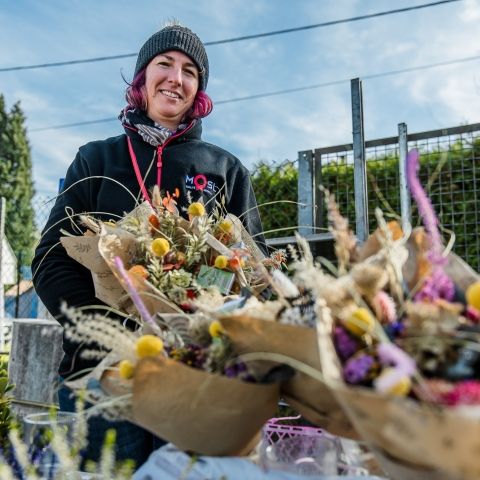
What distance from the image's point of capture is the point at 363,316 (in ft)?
2.34

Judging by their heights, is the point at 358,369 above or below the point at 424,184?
below

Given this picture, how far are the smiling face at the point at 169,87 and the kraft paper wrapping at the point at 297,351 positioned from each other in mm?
1228

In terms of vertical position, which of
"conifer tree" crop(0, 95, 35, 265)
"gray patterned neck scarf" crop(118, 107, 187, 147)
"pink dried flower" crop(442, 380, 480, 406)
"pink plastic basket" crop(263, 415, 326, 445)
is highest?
Result: "conifer tree" crop(0, 95, 35, 265)


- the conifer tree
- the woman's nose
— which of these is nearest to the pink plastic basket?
the woman's nose

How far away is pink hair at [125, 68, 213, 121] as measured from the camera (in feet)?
6.40

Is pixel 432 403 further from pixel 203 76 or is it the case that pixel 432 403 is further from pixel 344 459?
pixel 203 76

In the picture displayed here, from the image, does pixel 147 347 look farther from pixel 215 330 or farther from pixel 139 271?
pixel 139 271

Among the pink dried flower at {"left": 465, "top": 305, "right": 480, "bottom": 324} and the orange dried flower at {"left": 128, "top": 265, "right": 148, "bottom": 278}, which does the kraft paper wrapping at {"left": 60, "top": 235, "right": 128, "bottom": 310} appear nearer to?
the orange dried flower at {"left": 128, "top": 265, "right": 148, "bottom": 278}

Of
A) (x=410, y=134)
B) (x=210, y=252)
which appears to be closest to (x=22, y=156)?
(x=410, y=134)

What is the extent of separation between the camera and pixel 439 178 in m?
4.14

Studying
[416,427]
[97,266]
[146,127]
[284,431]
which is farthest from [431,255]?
[146,127]

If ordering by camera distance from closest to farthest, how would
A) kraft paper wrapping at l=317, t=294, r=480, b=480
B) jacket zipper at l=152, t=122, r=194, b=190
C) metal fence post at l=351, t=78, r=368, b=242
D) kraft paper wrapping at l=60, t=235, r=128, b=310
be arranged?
kraft paper wrapping at l=317, t=294, r=480, b=480, kraft paper wrapping at l=60, t=235, r=128, b=310, jacket zipper at l=152, t=122, r=194, b=190, metal fence post at l=351, t=78, r=368, b=242

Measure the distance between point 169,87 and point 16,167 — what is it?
1101 inches

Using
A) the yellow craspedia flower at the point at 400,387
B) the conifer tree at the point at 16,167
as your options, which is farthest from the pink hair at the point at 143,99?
the conifer tree at the point at 16,167
